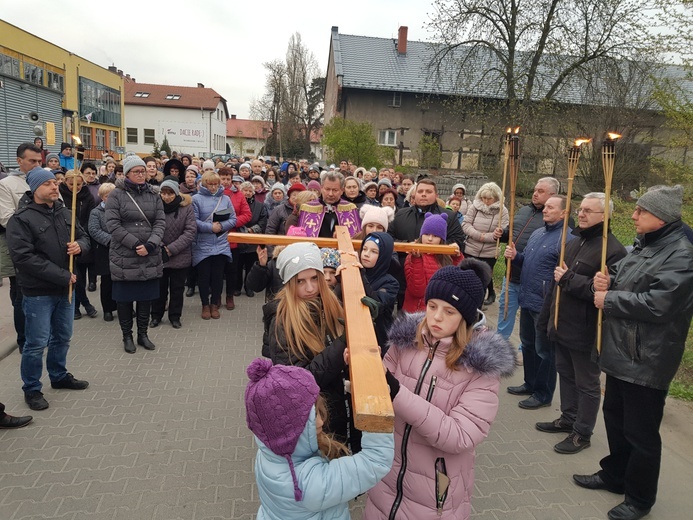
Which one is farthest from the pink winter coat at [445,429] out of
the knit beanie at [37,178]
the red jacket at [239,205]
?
the red jacket at [239,205]

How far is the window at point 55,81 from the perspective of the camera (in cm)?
3004

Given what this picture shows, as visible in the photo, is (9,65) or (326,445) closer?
(326,445)

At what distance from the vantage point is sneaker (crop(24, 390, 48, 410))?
4508 millimetres

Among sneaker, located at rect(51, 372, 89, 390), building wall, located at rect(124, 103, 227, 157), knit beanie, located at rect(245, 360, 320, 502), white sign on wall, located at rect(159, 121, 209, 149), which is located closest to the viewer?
knit beanie, located at rect(245, 360, 320, 502)

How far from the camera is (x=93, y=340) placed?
6348 mm

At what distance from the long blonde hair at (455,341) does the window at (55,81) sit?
1346 inches

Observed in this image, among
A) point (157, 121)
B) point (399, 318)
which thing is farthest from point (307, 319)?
point (157, 121)

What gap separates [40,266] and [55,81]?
33.3m

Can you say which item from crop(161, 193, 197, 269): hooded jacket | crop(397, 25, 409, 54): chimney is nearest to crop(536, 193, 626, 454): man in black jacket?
crop(161, 193, 197, 269): hooded jacket

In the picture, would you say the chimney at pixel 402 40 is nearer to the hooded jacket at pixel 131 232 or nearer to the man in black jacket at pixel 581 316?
the hooded jacket at pixel 131 232

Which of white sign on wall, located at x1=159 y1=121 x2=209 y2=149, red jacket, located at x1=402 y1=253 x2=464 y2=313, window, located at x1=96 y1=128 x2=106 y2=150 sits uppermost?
Result: white sign on wall, located at x1=159 y1=121 x2=209 y2=149

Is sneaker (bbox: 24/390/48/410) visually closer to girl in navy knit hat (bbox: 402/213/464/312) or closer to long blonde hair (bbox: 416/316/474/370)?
girl in navy knit hat (bbox: 402/213/464/312)

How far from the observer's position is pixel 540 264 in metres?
4.82

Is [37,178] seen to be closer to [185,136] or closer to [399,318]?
[399,318]
